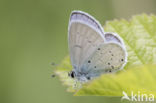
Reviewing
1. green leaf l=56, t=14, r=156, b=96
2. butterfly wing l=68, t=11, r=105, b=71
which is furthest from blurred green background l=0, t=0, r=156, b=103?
butterfly wing l=68, t=11, r=105, b=71

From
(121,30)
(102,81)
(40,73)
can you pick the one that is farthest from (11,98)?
(102,81)

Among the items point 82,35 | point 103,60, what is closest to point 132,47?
point 103,60

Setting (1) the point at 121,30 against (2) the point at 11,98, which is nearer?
(1) the point at 121,30

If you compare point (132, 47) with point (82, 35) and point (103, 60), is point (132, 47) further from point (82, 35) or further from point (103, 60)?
point (82, 35)

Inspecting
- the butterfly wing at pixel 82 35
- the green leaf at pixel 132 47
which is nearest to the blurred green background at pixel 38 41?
the green leaf at pixel 132 47

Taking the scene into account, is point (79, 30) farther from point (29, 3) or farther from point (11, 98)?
point (29, 3)

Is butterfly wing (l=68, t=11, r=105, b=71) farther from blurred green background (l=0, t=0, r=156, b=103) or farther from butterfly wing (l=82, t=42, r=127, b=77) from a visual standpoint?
blurred green background (l=0, t=0, r=156, b=103)

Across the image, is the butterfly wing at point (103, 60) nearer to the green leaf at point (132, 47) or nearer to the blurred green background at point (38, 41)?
the green leaf at point (132, 47)
